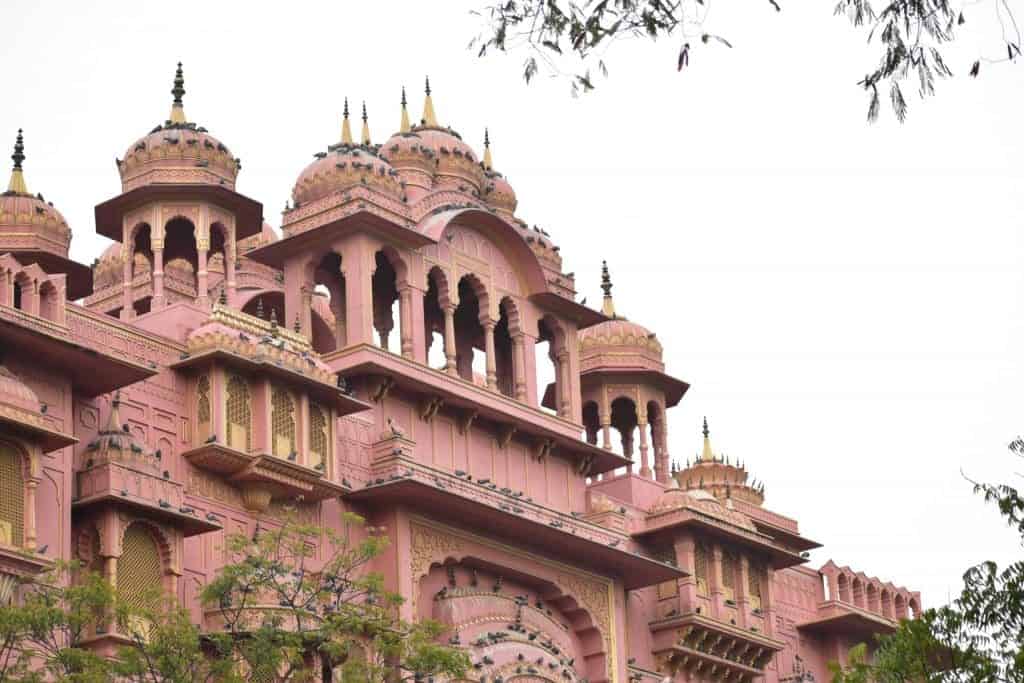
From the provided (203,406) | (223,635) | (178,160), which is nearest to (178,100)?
(178,160)

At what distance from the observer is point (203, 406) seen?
29.7 meters

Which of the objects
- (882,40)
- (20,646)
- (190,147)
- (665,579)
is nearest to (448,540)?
(665,579)

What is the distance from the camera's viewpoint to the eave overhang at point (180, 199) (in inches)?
1340

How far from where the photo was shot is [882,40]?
1444cm

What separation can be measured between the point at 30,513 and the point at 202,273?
7908 millimetres

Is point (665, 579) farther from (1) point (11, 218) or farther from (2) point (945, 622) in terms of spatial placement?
(2) point (945, 622)

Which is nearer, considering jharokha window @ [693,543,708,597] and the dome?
the dome

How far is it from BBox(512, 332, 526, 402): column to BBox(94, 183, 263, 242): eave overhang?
16.1 feet

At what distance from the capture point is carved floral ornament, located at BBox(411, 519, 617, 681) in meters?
32.2

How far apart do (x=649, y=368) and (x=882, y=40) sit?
1147 inches

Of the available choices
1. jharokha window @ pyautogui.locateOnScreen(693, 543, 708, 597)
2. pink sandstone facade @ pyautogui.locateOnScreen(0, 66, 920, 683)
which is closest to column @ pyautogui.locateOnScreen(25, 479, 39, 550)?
pink sandstone facade @ pyautogui.locateOnScreen(0, 66, 920, 683)

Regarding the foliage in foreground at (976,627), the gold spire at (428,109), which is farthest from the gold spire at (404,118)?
the foliage in foreground at (976,627)

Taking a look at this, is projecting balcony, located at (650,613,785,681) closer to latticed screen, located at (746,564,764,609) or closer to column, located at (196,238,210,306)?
latticed screen, located at (746,564,764,609)

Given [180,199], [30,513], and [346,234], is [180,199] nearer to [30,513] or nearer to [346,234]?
[346,234]
